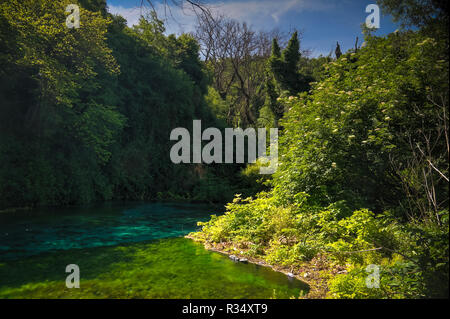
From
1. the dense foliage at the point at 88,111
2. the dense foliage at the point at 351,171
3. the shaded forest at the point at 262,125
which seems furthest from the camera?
the dense foliage at the point at 88,111

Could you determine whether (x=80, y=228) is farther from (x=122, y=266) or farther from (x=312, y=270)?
(x=312, y=270)

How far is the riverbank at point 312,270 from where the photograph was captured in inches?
181

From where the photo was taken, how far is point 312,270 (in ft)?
18.2

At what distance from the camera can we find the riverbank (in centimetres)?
459

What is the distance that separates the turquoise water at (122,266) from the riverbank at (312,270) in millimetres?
202

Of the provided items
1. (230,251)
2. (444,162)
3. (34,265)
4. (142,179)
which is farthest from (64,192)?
(444,162)

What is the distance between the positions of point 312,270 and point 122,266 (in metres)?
3.78

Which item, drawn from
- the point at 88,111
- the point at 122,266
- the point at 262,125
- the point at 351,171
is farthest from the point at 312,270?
the point at 262,125

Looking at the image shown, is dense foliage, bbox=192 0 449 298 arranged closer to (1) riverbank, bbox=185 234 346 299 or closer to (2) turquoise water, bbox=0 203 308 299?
(1) riverbank, bbox=185 234 346 299

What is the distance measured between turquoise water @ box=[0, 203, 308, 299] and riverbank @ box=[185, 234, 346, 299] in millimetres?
202

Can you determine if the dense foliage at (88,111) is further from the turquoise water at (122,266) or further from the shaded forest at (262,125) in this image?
the turquoise water at (122,266)

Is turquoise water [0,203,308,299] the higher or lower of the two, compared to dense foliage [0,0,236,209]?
lower

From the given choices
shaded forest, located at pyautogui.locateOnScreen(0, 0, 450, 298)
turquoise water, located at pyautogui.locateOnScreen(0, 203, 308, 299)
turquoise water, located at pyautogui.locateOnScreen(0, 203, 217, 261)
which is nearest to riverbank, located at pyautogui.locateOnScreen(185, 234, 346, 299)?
shaded forest, located at pyautogui.locateOnScreen(0, 0, 450, 298)

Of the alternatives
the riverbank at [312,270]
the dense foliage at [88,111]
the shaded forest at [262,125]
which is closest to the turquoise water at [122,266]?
the riverbank at [312,270]
